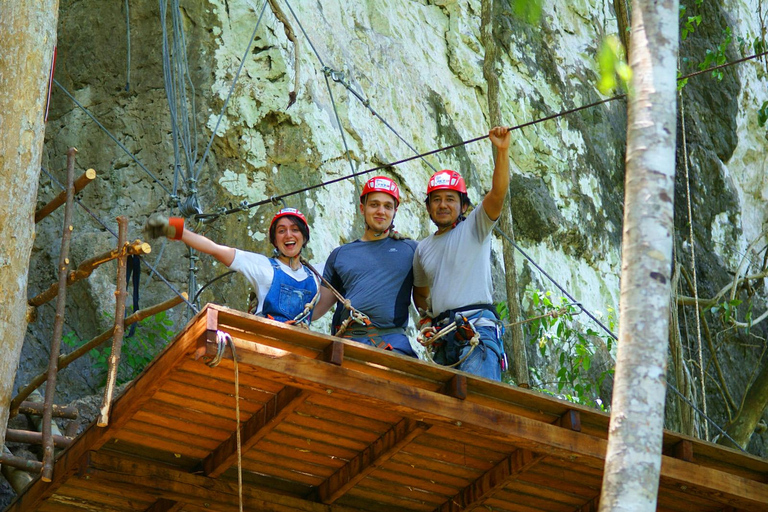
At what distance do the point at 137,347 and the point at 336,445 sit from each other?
288cm

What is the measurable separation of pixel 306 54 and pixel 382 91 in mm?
1097

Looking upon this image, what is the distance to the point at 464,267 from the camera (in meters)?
6.88

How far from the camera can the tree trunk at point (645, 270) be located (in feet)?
13.4

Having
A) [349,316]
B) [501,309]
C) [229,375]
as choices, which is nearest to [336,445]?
[349,316]

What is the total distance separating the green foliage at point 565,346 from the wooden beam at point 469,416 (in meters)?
3.10

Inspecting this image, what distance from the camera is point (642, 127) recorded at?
4422 mm

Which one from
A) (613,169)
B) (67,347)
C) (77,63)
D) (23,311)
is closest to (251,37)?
(77,63)

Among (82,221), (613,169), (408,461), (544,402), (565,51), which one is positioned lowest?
(408,461)

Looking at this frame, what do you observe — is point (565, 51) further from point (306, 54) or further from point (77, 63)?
point (77, 63)

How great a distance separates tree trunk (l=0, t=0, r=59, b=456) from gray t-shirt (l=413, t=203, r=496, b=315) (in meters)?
2.42

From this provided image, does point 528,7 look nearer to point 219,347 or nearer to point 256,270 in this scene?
point 219,347

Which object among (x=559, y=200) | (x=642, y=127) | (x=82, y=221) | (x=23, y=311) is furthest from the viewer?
(x=559, y=200)

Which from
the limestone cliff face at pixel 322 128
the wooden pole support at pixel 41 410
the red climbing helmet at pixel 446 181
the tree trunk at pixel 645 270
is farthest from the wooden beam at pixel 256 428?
the limestone cliff face at pixel 322 128

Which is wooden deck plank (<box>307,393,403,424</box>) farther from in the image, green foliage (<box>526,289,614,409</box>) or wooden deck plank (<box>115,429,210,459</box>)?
green foliage (<box>526,289,614,409</box>)
